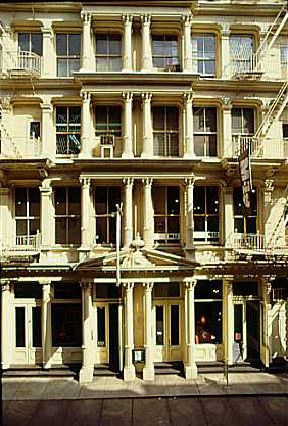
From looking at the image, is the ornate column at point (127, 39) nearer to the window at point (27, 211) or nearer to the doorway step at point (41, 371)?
the window at point (27, 211)

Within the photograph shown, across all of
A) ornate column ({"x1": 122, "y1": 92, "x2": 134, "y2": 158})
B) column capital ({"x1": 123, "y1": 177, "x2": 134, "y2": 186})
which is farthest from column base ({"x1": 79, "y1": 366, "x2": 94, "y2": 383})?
ornate column ({"x1": 122, "y1": 92, "x2": 134, "y2": 158})

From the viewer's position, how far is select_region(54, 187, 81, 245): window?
1008 centimetres

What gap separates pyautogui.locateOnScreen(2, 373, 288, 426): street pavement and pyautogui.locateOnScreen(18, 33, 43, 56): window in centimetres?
831

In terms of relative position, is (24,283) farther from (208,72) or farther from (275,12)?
(275,12)

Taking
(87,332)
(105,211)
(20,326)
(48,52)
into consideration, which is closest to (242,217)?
(105,211)

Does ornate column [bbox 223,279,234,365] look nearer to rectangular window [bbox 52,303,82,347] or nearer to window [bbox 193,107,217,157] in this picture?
window [bbox 193,107,217,157]

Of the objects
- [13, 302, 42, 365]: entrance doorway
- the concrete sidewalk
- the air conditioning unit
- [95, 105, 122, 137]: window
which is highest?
[95, 105, 122, 137]: window

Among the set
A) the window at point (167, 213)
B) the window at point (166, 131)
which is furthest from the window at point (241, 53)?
the window at point (167, 213)

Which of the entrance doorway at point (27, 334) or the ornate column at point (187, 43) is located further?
the entrance doorway at point (27, 334)

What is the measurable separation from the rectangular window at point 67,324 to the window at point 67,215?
169cm

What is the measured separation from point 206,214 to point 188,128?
7.59 feet

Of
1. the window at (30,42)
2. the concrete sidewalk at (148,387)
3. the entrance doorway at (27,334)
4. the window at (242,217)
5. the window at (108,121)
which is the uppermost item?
the window at (30,42)

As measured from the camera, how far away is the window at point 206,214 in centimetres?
1024

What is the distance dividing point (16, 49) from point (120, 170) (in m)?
4.24
